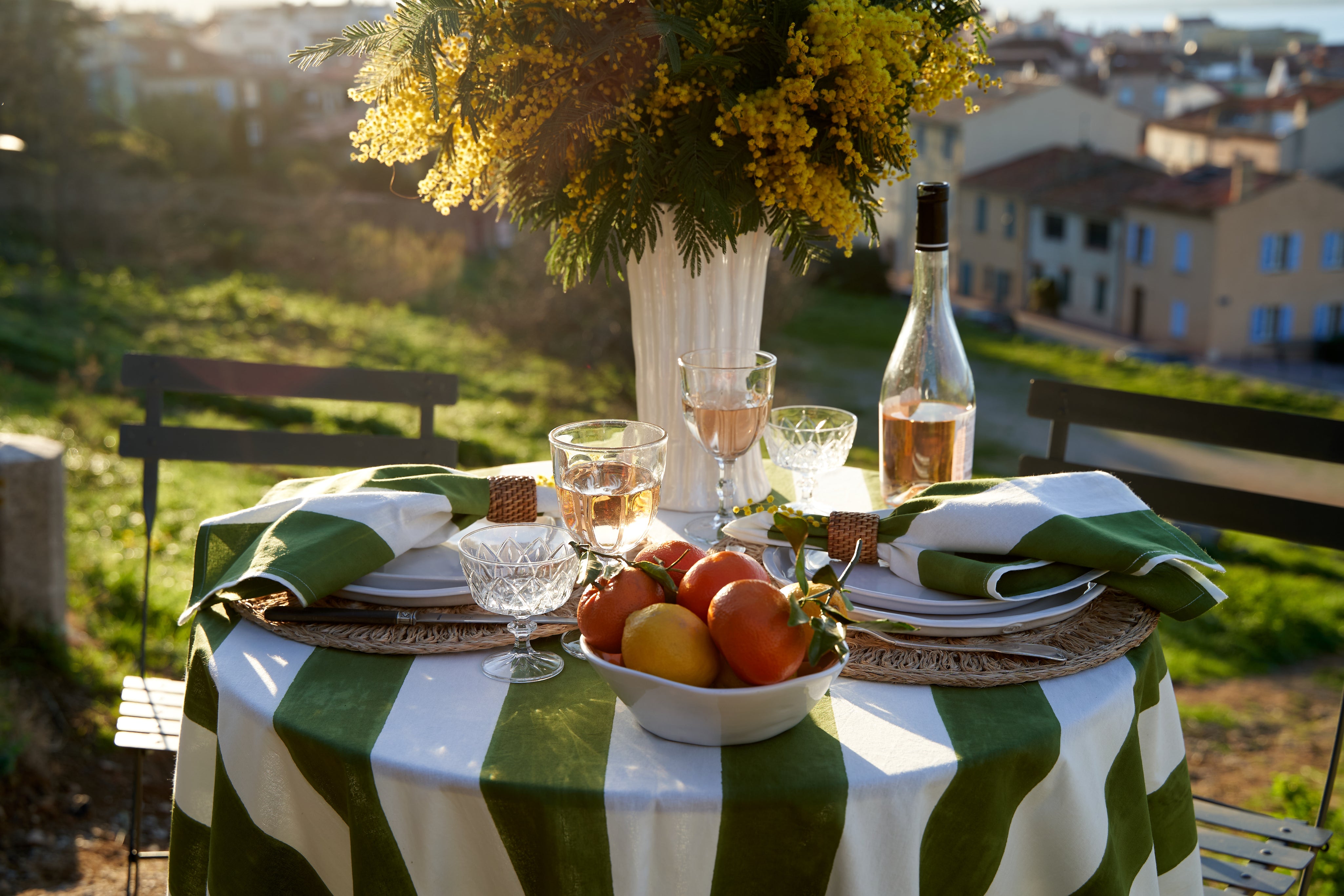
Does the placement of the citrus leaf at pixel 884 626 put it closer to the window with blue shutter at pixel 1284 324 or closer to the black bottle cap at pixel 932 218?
the black bottle cap at pixel 932 218

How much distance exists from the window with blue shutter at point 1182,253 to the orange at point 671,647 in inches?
1242

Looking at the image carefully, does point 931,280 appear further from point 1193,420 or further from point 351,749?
point 351,749

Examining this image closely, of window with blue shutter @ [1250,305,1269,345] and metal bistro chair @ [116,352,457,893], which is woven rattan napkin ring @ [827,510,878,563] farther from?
window with blue shutter @ [1250,305,1269,345]

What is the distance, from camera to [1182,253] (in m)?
29.1

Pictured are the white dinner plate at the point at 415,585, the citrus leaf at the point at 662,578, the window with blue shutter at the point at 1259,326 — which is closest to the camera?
the citrus leaf at the point at 662,578

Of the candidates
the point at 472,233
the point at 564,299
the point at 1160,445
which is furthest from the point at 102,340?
the point at 1160,445

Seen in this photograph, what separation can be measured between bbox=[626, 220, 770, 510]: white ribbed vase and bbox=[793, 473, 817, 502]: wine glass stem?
9 centimetres

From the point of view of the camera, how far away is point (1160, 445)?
1731 centimetres

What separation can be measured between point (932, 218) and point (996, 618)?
53cm

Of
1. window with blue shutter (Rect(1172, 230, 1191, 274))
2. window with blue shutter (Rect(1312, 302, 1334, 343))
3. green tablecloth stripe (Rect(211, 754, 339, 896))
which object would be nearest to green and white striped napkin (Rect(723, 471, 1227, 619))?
green tablecloth stripe (Rect(211, 754, 339, 896))

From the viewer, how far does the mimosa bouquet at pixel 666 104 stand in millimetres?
1249

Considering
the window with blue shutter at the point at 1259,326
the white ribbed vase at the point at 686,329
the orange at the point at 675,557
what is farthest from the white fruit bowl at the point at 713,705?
the window with blue shutter at the point at 1259,326

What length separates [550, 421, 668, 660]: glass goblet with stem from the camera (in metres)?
1.12

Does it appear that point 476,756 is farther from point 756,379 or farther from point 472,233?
point 472,233
